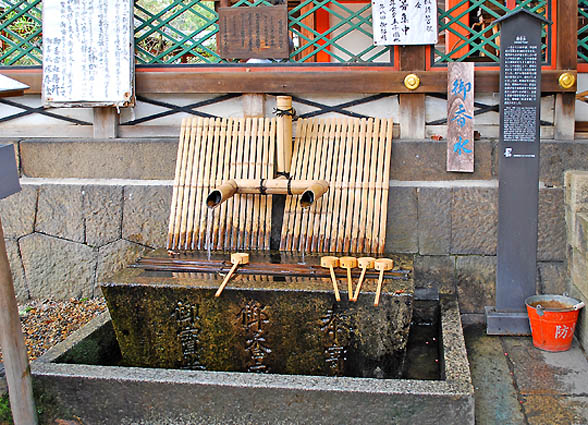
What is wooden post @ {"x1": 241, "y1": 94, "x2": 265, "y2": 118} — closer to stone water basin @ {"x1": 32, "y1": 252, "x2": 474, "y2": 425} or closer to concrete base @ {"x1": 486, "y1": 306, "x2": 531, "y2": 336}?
stone water basin @ {"x1": 32, "y1": 252, "x2": 474, "y2": 425}

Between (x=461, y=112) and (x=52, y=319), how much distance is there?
456 centimetres

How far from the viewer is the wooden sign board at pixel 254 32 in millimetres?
6137

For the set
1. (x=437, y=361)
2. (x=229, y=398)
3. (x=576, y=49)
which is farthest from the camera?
(x=576, y=49)

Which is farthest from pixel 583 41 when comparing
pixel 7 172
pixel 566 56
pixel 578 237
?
pixel 7 172

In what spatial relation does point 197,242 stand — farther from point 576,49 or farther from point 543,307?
point 576,49

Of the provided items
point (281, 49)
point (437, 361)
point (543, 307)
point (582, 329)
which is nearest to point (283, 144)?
point (281, 49)

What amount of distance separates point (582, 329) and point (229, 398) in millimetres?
3281

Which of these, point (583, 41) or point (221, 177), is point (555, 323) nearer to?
point (583, 41)

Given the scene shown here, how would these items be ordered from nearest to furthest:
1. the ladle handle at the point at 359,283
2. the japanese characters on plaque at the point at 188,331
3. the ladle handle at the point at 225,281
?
the ladle handle at the point at 359,283, the ladle handle at the point at 225,281, the japanese characters on plaque at the point at 188,331

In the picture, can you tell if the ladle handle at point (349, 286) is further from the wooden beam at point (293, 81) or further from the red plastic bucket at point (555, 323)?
the wooden beam at point (293, 81)

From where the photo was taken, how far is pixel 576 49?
588cm

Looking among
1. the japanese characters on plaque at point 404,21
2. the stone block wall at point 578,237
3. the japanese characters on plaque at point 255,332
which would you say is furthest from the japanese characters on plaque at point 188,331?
the stone block wall at point 578,237

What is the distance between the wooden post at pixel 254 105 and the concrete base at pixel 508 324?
119 inches

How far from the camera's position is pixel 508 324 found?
564 centimetres
